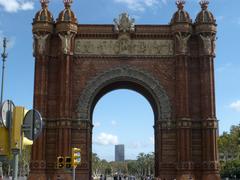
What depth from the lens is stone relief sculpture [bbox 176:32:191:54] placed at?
35250 mm

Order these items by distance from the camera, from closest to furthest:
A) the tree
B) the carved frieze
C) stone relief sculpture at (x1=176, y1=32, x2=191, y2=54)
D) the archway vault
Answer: the archway vault < stone relief sculpture at (x1=176, y1=32, x2=191, y2=54) < the carved frieze < the tree

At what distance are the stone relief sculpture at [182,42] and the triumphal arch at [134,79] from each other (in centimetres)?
4

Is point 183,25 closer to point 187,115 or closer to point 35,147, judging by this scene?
point 187,115

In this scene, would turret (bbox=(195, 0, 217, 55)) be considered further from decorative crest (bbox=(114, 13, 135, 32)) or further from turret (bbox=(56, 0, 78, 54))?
turret (bbox=(56, 0, 78, 54))

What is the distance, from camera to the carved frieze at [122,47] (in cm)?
3578

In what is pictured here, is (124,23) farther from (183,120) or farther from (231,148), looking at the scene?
(231,148)

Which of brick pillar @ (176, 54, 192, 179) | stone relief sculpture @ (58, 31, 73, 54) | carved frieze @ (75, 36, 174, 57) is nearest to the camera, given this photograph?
brick pillar @ (176, 54, 192, 179)

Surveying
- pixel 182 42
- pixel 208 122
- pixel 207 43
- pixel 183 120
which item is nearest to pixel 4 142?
pixel 183 120

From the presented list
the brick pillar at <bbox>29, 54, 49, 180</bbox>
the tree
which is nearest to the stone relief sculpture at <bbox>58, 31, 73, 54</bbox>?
the brick pillar at <bbox>29, 54, 49, 180</bbox>

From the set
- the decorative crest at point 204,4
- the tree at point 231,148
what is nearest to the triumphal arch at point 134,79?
the decorative crest at point 204,4

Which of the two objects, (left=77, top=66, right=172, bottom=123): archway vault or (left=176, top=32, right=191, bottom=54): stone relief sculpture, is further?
(left=176, top=32, right=191, bottom=54): stone relief sculpture

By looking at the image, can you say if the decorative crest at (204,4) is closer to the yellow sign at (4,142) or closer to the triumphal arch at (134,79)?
the triumphal arch at (134,79)

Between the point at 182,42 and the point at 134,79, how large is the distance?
15.8 feet

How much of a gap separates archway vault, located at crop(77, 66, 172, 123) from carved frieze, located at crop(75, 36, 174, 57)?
56.0 inches
